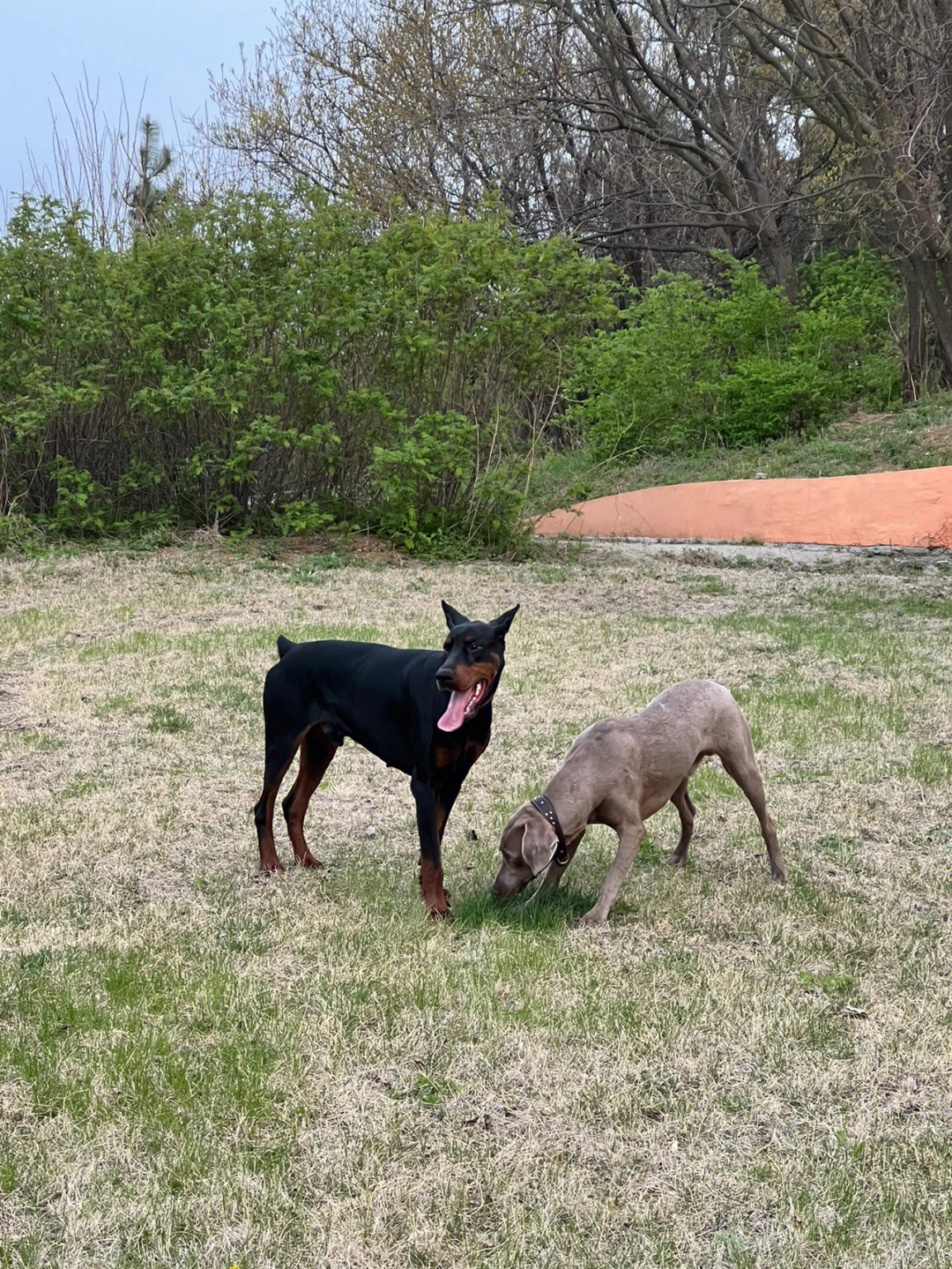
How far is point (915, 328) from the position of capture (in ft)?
72.0

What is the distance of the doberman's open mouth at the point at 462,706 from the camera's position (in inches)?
160

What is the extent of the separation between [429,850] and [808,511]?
13.5m

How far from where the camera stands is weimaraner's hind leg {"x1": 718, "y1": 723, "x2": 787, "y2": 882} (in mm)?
4820

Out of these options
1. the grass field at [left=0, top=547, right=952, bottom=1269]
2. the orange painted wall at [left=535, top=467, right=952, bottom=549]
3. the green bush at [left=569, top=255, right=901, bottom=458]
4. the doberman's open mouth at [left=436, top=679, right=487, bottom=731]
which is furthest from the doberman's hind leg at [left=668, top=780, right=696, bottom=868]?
the green bush at [left=569, top=255, right=901, bottom=458]

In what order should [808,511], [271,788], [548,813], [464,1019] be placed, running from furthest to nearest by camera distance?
[808,511], [271,788], [548,813], [464,1019]

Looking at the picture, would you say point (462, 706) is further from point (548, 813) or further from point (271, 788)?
point (271, 788)

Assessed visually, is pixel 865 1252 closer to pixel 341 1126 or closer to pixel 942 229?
pixel 341 1126

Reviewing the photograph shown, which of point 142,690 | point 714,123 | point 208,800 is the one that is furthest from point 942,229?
point 208,800

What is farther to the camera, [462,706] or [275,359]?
[275,359]

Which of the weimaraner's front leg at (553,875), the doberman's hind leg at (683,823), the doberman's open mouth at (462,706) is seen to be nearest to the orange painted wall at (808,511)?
the doberman's hind leg at (683,823)

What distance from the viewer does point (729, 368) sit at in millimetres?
23469

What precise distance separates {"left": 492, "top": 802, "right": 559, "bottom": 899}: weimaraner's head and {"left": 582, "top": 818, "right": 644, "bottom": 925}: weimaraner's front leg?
256 mm

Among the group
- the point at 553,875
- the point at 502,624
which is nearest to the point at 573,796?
the point at 553,875

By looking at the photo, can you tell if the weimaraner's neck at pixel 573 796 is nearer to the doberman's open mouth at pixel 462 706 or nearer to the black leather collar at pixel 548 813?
the black leather collar at pixel 548 813
